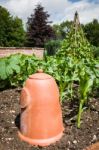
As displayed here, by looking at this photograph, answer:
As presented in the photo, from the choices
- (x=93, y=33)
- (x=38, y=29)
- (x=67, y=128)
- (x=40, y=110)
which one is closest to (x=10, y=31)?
(x=38, y=29)

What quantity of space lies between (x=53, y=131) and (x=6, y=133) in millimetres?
527

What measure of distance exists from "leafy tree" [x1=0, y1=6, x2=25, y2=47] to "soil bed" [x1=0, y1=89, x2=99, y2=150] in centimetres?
2839

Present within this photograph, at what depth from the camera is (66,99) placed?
4.41 meters

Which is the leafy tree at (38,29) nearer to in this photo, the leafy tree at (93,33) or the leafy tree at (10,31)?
the leafy tree at (10,31)

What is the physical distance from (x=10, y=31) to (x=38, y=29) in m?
4.61

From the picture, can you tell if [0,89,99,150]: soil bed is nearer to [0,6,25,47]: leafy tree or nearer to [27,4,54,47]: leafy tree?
[0,6,25,47]: leafy tree

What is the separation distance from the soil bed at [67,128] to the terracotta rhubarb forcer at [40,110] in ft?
0.34

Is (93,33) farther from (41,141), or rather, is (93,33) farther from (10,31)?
(41,141)

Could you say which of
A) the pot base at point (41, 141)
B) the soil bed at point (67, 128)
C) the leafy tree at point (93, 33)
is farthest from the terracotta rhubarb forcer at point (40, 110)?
the leafy tree at point (93, 33)

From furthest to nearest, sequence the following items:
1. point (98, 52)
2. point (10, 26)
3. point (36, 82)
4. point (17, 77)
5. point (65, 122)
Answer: point (10, 26) → point (98, 52) → point (17, 77) → point (65, 122) → point (36, 82)

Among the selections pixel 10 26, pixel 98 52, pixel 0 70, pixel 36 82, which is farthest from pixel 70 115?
pixel 10 26

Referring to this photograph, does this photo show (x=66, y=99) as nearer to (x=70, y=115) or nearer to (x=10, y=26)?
(x=70, y=115)

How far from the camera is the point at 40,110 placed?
3.12 metres

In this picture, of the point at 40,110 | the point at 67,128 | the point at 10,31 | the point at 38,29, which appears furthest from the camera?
the point at 38,29
